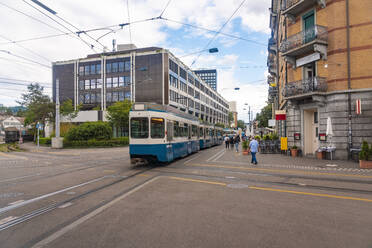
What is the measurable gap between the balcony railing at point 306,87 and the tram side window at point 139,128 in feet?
37.3

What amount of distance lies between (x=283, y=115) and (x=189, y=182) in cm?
1479

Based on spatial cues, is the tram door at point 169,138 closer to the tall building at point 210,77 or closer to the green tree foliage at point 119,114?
the green tree foliage at point 119,114

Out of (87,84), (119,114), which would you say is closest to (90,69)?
(87,84)

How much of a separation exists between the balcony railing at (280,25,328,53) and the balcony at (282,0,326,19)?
1709 mm

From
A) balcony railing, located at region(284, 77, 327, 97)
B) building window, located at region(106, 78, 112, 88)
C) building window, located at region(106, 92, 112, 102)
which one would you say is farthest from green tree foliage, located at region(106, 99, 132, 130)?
balcony railing, located at region(284, 77, 327, 97)

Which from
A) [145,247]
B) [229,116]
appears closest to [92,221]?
[145,247]

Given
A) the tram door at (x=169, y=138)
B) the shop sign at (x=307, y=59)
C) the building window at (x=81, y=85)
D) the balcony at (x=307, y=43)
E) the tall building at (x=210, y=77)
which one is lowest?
the tram door at (x=169, y=138)

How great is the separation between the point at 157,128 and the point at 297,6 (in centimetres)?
1385

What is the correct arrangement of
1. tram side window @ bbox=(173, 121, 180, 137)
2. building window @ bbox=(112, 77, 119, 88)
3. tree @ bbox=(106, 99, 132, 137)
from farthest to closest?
building window @ bbox=(112, 77, 119, 88), tree @ bbox=(106, 99, 132, 137), tram side window @ bbox=(173, 121, 180, 137)

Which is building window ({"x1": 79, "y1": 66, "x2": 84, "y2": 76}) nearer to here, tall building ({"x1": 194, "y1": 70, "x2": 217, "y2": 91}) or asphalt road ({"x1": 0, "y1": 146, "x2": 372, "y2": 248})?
asphalt road ({"x1": 0, "y1": 146, "x2": 372, "y2": 248})

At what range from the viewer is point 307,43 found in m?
16.7

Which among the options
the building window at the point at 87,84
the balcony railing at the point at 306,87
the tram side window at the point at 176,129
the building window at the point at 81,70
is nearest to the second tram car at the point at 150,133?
the tram side window at the point at 176,129

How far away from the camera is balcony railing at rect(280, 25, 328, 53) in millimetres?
16359

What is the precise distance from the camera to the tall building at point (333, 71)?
1537 centimetres
